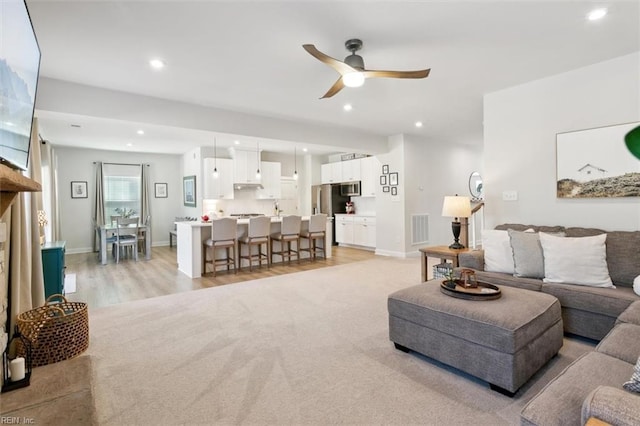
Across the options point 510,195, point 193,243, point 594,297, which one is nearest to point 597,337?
point 594,297

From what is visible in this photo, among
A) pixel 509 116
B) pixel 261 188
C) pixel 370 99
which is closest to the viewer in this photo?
pixel 509 116

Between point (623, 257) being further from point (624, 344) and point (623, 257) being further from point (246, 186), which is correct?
point (246, 186)

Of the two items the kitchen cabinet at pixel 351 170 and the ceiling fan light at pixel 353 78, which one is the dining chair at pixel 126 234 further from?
the ceiling fan light at pixel 353 78

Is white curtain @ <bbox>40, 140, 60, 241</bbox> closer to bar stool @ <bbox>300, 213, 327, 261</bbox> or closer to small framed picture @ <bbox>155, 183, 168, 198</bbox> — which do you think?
small framed picture @ <bbox>155, 183, 168, 198</bbox>

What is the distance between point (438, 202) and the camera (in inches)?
292

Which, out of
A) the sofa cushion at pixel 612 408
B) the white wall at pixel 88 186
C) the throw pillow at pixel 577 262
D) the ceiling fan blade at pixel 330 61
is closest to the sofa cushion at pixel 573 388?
the sofa cushion at pixel 612 408

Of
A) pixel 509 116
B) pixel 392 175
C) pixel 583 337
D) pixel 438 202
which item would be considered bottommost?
pixel 583 337

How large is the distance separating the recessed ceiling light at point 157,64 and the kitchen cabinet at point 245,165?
4587 mm

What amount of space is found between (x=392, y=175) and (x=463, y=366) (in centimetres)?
523

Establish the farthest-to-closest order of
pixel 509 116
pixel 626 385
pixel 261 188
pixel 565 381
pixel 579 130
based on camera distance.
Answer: pixel 261 188 < pixel 509 116 < pixel 579 130 < pixel 565 381 < pixel 626 385

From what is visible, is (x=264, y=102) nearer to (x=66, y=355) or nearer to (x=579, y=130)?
(x=66, y=355)

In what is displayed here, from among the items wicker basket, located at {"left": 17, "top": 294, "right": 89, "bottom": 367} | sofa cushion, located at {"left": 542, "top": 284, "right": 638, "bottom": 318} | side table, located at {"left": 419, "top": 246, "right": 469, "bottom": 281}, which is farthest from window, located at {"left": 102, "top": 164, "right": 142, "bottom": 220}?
sofa cushion, located at {"left": 542, "top": 284, "right": 638, "bottom": 318}

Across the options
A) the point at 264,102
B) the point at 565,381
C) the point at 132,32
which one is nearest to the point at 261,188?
the point at 264,102

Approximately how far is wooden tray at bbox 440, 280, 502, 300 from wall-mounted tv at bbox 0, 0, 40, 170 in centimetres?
273
